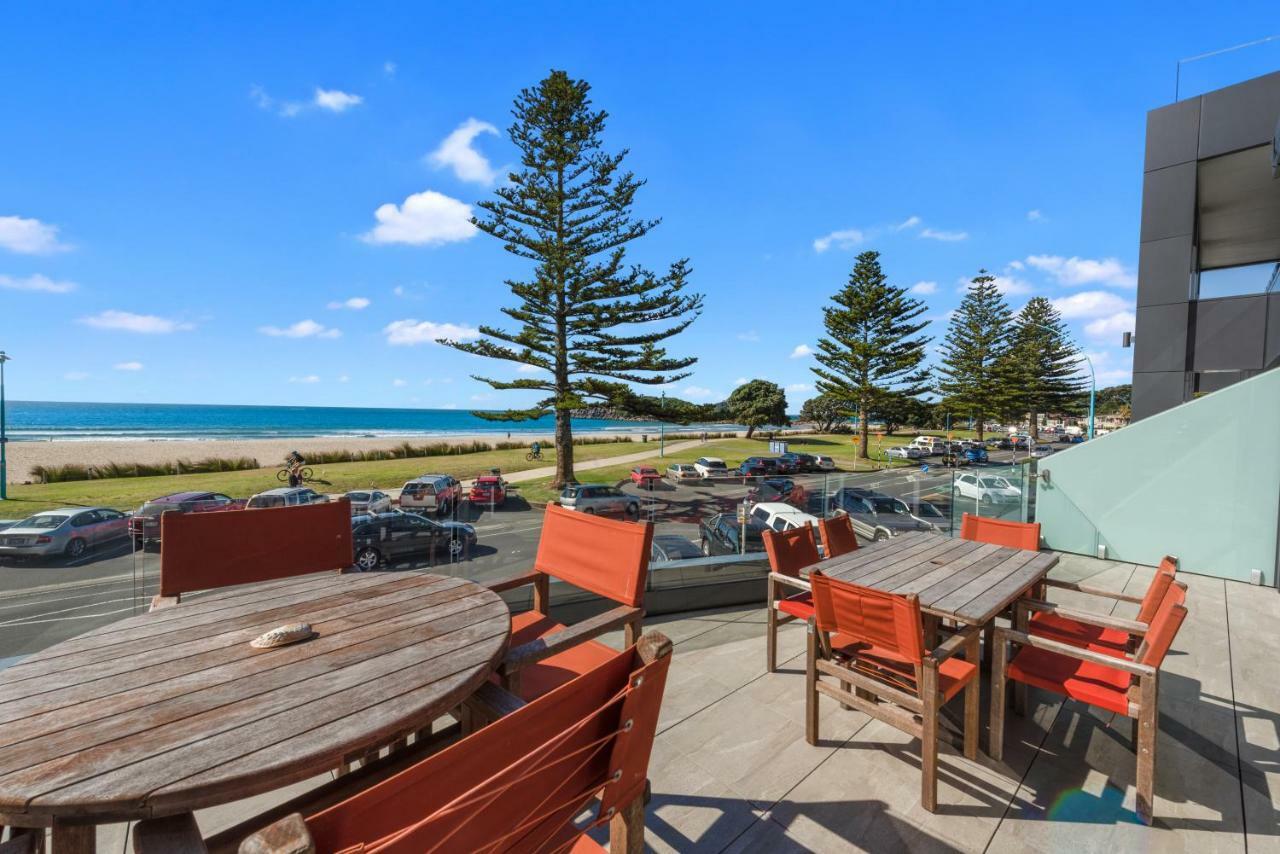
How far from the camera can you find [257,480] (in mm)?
16594

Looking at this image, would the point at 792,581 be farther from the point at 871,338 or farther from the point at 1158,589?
the point at 871,338

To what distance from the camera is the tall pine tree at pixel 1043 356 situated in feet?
112

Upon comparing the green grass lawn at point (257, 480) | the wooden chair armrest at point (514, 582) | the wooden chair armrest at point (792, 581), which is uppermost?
the wooden chair armrest at point (514, 582)

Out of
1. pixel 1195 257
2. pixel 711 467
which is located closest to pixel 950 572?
pixel 1195 257

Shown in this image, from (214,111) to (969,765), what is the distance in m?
15.9

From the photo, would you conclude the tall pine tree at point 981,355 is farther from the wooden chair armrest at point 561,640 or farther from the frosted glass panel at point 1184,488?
the wooden chair armrest at point 561,640

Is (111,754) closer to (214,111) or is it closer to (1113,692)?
(1113,692)

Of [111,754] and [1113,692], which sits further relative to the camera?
[1113,692]

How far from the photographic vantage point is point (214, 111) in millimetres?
10781

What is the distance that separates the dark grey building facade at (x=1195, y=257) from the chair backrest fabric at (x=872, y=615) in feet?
33.7

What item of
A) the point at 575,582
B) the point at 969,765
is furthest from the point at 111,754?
the point at 969,765

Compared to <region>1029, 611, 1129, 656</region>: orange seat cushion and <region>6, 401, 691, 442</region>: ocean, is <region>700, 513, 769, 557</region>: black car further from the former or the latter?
<region>6, 401, 691, 442</region>: ocean

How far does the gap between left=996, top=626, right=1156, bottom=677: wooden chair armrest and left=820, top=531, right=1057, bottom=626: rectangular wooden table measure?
0.10 m

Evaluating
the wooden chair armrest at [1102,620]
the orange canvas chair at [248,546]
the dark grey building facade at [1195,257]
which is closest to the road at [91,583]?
the orange canvas chair at [248,546]
